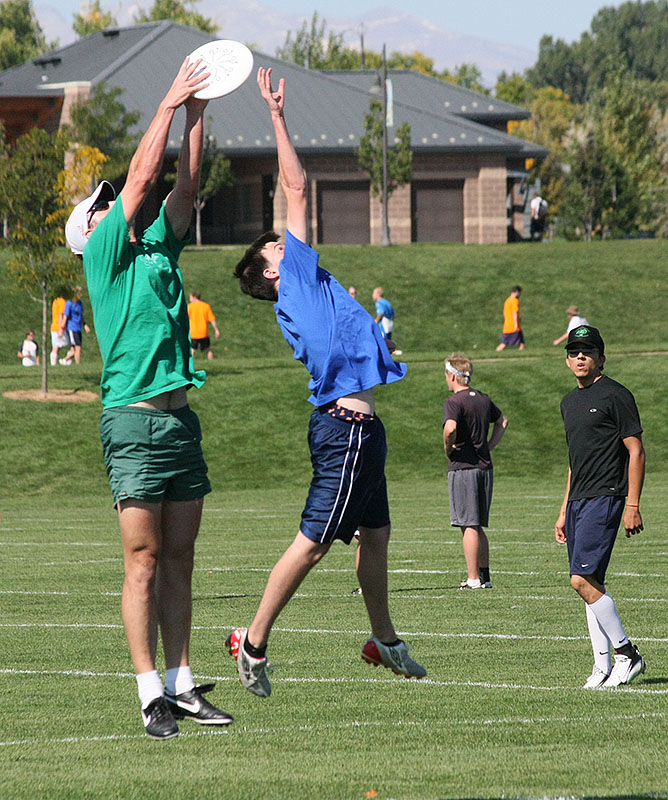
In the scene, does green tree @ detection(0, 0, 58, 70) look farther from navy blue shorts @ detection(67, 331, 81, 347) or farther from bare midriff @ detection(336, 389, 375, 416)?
bare midriff @ detection(336, 389, 375, 416)

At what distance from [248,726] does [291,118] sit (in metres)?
52.3

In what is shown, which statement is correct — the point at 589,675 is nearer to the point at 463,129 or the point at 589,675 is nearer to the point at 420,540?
the point at 420,540

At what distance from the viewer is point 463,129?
60094 mm

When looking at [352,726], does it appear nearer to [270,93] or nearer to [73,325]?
[270,93]

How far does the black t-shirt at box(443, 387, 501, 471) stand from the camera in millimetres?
13953

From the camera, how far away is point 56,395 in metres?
29.7

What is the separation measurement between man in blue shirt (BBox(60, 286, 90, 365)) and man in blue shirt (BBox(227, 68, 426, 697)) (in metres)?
28.8

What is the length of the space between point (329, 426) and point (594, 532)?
3.27 metres

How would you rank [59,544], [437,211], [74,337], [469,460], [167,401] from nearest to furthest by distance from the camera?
[167,401] < [469,460] < [59,544] < [74,337] < [437,211]

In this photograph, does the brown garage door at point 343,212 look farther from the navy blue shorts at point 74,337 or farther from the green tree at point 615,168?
the navy blue shorts at point 74,337

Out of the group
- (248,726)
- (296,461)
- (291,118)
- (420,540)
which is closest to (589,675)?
(248,726)

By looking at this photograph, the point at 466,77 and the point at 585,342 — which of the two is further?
the point at 466,77

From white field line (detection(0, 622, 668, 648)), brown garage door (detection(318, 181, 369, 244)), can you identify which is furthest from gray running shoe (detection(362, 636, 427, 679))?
brown garage door (detection(318, 181, 369, 244))

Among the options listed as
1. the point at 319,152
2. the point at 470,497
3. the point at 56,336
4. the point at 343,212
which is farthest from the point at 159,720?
the point at 343,212
